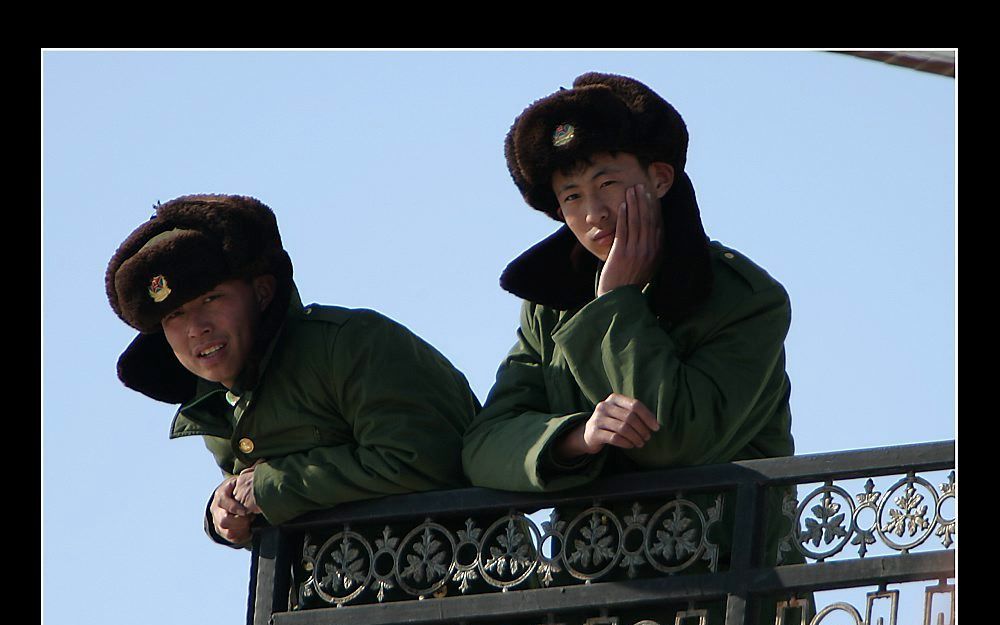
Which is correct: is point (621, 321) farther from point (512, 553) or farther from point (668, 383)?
point (512, 553)

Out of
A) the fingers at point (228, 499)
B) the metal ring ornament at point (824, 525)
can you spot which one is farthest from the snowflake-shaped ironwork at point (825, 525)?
the fingers at point (228, 499)

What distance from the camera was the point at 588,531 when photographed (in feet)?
25.1

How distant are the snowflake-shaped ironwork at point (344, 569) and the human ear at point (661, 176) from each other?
161cm

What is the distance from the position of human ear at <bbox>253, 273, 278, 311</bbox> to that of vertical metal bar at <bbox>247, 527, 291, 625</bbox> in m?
0.83

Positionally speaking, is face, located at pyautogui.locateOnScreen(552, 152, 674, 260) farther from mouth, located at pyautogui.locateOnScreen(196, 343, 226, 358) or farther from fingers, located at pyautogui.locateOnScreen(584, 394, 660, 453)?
mouth, located at pyautogui.locateOnScreen(196, 343, 226, 358)

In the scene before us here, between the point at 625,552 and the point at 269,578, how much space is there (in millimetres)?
1353

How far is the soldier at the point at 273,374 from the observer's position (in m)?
8.08

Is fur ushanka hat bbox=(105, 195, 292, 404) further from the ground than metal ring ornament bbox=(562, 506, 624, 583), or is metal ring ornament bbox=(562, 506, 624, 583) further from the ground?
fur ushanka hat bbox=(105, 195, 292, 404)

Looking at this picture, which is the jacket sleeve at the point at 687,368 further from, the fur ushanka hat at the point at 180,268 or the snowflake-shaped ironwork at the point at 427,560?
the fur ushanka hat at the point at 180,268

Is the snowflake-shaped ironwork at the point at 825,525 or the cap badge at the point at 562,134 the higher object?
the cap badge at the point at 562,134

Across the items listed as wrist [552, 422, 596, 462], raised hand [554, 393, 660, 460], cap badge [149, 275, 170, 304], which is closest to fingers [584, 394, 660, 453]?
raised hand [554, 393, 660, 460]

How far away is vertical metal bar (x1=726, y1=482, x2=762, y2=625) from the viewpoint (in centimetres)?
733
